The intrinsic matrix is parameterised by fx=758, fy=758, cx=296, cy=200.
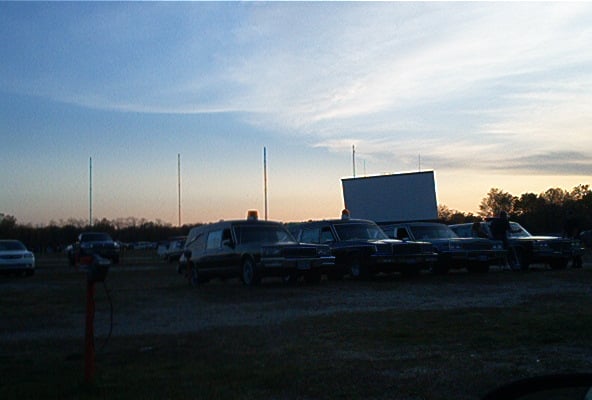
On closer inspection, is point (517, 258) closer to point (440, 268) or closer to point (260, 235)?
point (440, 268)

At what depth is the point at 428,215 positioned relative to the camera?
36.8m

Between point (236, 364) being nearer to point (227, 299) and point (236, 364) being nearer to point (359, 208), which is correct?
point (227, 299)

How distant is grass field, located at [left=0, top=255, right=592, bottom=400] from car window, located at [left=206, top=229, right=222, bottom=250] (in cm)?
639

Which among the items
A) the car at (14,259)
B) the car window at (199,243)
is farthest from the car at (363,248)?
the car at (14,259)

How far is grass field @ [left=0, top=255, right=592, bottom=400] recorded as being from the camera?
7.06 meters

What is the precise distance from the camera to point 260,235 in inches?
790

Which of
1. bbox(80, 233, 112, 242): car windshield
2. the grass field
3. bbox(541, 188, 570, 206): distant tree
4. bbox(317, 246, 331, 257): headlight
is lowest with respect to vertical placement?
the grass field

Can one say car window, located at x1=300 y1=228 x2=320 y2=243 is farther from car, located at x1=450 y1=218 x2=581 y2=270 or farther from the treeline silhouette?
the treeline silhouette

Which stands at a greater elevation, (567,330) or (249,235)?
(249,235)

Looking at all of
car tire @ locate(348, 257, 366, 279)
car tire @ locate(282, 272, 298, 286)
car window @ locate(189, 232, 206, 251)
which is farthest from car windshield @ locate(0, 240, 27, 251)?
car tire @ locate(348, 257, 366, 279)

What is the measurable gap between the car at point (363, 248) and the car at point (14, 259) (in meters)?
11.9

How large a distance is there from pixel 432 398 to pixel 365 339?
3.23m

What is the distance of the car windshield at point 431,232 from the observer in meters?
23.1

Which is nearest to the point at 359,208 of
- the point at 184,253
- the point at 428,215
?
the point at 428,215
